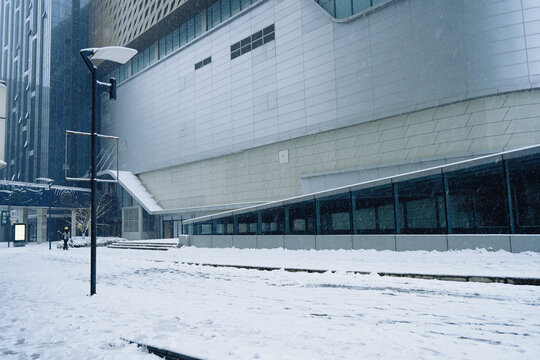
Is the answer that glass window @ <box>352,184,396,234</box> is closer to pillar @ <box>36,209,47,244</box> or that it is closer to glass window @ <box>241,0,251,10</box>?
glass window @ <box>241,0,251,10</box>

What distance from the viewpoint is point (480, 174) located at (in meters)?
15.8

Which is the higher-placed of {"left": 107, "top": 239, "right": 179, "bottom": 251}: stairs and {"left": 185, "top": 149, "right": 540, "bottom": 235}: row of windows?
{"left": 185, "top": 149, "right": 540, "bottom": 235}: row of windows

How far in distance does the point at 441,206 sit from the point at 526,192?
3.07 metres

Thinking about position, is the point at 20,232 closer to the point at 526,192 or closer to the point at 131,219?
the point at 131,219

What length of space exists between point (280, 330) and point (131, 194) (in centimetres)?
4401

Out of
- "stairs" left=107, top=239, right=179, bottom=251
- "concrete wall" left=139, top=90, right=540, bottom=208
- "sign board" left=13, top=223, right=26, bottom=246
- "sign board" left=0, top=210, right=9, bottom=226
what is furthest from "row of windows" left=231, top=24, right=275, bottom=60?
"sign board" left=0, top=210, right=9, bottom=226

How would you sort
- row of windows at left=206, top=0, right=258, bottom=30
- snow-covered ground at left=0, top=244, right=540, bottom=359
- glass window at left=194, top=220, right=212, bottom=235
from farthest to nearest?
row of windows at left=206, top=0, right=258, bottom=30, glass window at left=194, top=220, right=212, bottom=235, snow-covered ground at left=0, top=244, right=540, bottom=359

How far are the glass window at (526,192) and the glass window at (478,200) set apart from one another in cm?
36

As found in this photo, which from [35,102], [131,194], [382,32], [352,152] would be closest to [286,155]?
[352,152]

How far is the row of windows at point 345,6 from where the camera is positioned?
89.1 feet

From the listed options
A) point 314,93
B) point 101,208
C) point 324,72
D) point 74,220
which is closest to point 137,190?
point 101,208

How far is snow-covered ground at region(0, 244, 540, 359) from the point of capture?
543 cm

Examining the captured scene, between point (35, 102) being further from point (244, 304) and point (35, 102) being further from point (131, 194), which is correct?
point (244, 304)

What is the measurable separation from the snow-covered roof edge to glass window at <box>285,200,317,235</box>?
27442 mm
